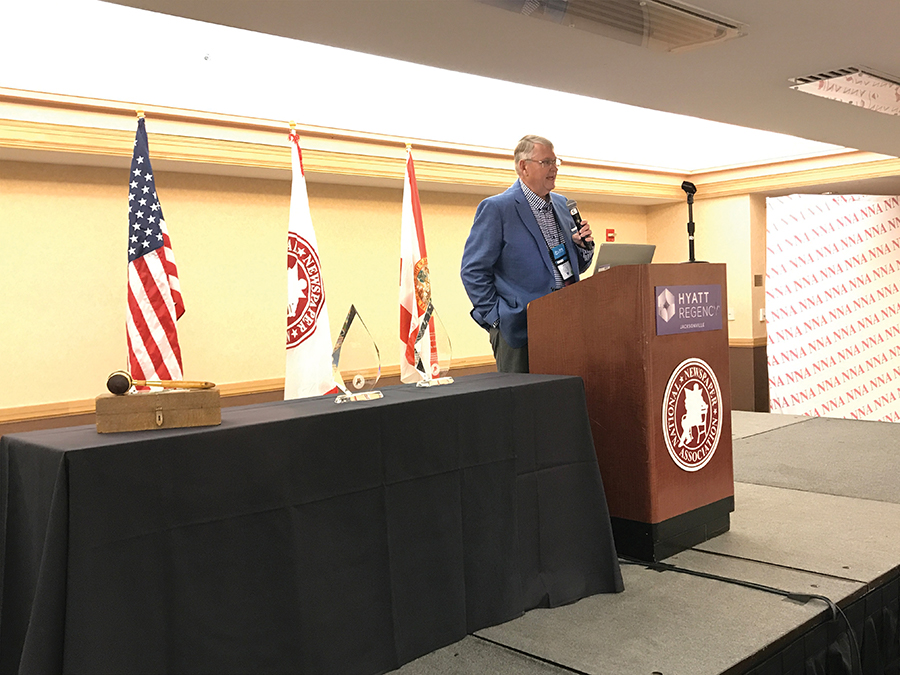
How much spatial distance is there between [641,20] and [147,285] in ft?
8.54

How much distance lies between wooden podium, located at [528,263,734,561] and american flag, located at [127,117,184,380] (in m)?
2.09

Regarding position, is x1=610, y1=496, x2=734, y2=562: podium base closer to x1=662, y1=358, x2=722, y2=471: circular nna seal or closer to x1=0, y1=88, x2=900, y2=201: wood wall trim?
x1=662, y1=358, x2=722, y2=471: circular nna seal

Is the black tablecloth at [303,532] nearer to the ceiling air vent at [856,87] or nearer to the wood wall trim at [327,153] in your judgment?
the ceiling air vent at [856,87]

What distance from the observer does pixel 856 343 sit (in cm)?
826

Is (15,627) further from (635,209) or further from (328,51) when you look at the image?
(635,209)

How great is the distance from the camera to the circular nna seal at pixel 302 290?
4.21m

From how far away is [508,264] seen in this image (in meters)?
3.13

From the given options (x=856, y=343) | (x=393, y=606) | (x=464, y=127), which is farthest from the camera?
(x=856, y=343)

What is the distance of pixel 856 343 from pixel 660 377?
6612 millimetres

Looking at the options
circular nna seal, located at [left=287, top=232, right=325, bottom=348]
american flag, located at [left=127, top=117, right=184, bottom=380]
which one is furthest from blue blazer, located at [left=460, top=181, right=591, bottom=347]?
american flag, located at [left=127, top=117, right=184, bottom=380]

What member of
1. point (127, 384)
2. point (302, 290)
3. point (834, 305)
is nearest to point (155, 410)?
point (127, 384)

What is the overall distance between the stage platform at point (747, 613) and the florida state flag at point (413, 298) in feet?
2.65


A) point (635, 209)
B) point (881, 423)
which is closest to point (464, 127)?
point (635, 209)

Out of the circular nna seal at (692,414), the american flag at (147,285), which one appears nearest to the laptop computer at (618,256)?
the circular nna seal at (692,414)
